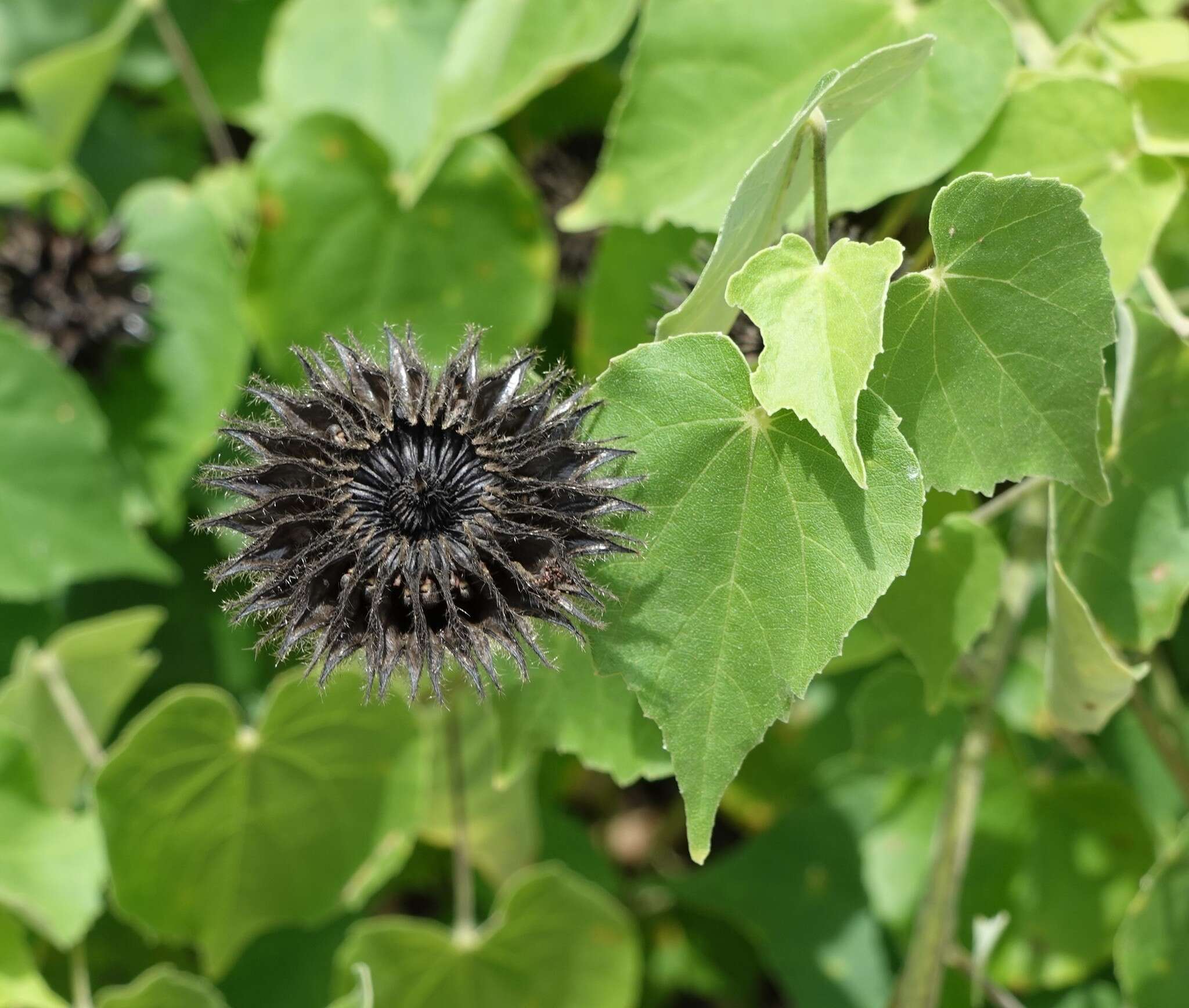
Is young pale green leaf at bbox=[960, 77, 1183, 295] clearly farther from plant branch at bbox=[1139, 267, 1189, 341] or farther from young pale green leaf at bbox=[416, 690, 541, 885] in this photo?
young pale green leaf at bbox=[416, 690, 541, 885]

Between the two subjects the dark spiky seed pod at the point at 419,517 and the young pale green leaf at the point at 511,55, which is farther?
the young pale green leaf at the point at 511,55

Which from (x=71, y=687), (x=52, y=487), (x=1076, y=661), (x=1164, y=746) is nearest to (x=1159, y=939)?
(x=1164, y=746)

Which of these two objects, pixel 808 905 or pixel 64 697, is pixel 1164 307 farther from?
pixel 64 697

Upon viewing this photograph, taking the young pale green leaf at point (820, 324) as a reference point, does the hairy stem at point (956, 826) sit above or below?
below

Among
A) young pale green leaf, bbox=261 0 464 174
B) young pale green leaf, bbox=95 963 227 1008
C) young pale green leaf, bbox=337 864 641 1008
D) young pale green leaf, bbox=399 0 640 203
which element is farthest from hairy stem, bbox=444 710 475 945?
young pale green leaf, bbox=261 0 464 174

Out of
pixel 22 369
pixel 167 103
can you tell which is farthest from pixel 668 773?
pixel 167 103

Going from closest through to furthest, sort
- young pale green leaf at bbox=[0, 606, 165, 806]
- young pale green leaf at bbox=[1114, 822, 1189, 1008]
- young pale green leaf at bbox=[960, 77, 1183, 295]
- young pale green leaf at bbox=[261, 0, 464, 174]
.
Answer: young pale green leaf at bbox=[960, 77, 1183, 295] → young pale green leaf at bbox=[1114, 822, 1189, 1008] → young pale green leaf at bbox=[0, 606, 165, 806] → young pale green leaf at bbox=[261, 0, 464, 174]

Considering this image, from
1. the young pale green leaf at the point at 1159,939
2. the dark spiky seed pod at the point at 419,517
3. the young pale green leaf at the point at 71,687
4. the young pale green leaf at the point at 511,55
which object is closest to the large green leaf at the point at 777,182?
the dark spiky seed pod at the point at 419,517

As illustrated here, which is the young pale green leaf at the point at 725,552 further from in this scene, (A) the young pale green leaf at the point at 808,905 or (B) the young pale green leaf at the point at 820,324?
(A) the young pale green leaf at the point at 808,905

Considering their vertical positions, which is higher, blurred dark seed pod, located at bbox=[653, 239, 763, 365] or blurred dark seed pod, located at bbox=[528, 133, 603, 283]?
blurred dark seed pod, located at bbox=[653, 239, 763, 365]
